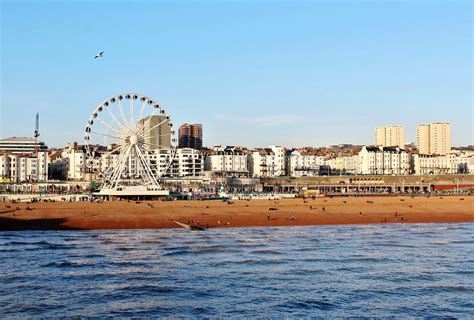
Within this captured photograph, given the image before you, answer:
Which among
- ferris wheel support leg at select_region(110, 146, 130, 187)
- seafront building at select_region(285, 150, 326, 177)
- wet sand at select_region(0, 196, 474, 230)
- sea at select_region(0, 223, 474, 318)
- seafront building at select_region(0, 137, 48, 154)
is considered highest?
seafront building at select_region(0, 137, 48, 154)

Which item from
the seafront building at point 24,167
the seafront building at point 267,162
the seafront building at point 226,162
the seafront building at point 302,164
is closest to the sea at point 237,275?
the seafront building at point 24,167

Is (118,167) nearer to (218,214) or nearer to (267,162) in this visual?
→ (218,214)

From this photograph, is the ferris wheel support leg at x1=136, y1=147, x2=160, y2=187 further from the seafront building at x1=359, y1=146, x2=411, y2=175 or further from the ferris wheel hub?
the seafront building at x1=359, y1=146, x2=411, y2=175

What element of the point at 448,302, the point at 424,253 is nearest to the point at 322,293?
the point at 448,302

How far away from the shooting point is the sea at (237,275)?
2270 cm

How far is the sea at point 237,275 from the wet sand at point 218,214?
25.2 ft

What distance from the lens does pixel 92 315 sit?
2172 cm

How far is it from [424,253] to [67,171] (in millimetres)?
115981

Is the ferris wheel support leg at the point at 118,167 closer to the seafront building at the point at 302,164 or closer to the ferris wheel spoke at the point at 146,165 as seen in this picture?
the ferris wheel spoke at the point at 146,165

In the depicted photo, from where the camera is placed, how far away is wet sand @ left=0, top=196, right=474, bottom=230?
169 feet

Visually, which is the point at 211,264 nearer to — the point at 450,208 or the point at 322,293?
the point at 322,293

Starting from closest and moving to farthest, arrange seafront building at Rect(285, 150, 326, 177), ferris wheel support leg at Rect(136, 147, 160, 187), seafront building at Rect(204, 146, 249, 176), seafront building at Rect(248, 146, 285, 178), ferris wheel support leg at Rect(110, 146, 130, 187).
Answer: ferris wheel support leg at Rect(110, 146, 130, 187) < ferris wheel support leg at Rect(136, 147, 160, 187) < seafront building at Rect(204, 146, 249, 176) < seafront building at Rect(248, 146, 285, 178) < seafront building at Rect(285, 150, 326, 177)

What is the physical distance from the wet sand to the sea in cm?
769

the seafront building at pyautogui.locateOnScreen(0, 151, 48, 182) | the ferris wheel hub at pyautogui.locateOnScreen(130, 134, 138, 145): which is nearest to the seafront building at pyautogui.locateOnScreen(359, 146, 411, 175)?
the seafront building at pyautogui.locateOnScreen(0, 151, 48, 182)
